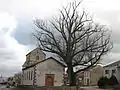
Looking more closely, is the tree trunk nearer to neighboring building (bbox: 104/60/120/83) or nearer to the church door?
neighboring building (bbox: 104/60/120/83)

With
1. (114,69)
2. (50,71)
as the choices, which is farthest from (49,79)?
(114,69)

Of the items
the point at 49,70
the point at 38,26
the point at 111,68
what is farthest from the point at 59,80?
the point at 38,26

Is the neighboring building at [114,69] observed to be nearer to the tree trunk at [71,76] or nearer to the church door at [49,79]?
the tree trunk at [71,76]

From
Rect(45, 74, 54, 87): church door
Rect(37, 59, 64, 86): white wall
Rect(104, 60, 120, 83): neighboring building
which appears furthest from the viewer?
Rect(37, 59, 64, 86): white wall

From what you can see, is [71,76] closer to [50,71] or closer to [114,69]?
[114,69]

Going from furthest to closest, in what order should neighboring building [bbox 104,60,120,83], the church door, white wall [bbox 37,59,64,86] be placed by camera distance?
1. white wall [bbox 37,59,64,86]
2. the church door
3. neighboring building [bbox 104,60,120,83]

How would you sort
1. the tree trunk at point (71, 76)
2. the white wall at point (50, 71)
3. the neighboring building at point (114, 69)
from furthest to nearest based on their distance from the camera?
the white wall at point (50, 71), the neighboring building at point (114, 69), the tree trunk at point (71, 76)

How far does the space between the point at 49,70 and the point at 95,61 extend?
14908 millimetres

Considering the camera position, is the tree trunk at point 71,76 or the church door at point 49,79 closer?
the tree trunk at point 71,76

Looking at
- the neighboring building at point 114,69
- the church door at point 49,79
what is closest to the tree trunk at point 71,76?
the neighboring building at point 114,69

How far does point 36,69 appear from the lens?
64500mm

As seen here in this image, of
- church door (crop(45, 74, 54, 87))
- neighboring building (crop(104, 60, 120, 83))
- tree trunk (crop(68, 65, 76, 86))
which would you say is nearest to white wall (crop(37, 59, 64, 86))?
church door (crop(45, 74, 54, 87))

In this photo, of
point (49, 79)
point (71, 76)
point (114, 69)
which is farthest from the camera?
point (49, 79)

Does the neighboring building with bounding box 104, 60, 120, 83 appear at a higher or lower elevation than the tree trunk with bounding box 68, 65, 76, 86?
higher
